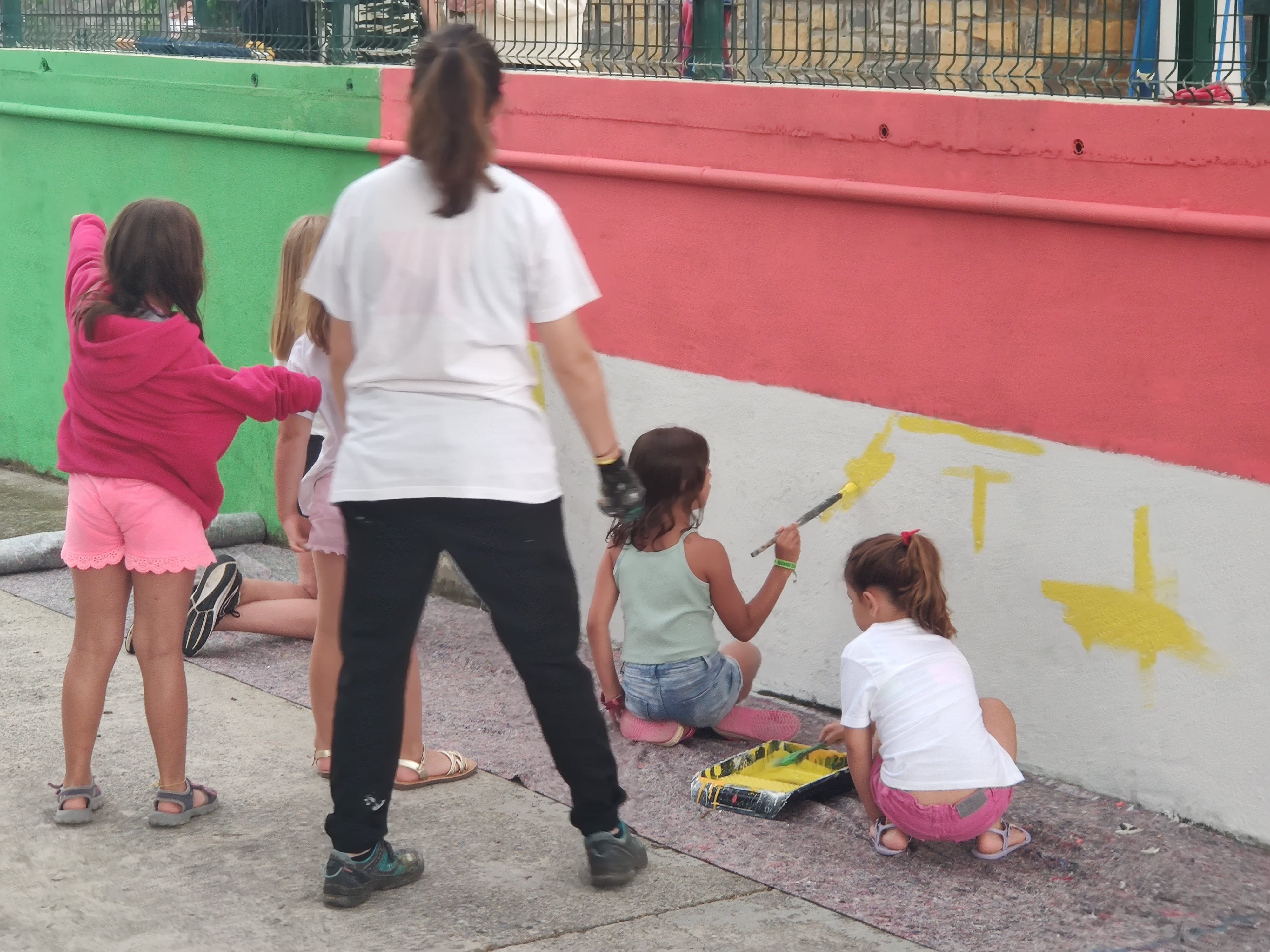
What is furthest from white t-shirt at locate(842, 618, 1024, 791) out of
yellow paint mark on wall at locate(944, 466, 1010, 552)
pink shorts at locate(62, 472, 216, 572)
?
pink shorts at locate(62, 472, 216, 572)

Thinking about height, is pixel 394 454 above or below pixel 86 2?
below

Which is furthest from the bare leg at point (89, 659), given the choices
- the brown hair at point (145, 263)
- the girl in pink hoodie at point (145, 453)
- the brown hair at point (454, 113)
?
the brown hair at point (454, 113)

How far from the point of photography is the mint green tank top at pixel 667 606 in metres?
4.39

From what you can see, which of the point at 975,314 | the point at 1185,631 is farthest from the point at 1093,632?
the point at 975,314

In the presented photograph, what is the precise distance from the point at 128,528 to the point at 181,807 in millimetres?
710

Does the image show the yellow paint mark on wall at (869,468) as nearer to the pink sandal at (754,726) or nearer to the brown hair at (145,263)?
the pink sandal at (754,726)

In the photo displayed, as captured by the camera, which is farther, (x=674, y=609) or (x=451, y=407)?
(x=674, y=609)

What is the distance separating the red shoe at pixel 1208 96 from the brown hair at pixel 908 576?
1.23 m

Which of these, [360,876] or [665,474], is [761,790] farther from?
[360,876]

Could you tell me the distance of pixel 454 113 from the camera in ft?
10.2

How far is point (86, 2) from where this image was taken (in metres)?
7.86

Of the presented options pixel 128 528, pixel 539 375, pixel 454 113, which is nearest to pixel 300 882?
pixel 128 528

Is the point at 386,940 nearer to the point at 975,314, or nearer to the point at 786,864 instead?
the point at 786,864

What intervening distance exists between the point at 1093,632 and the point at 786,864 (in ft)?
3.36
